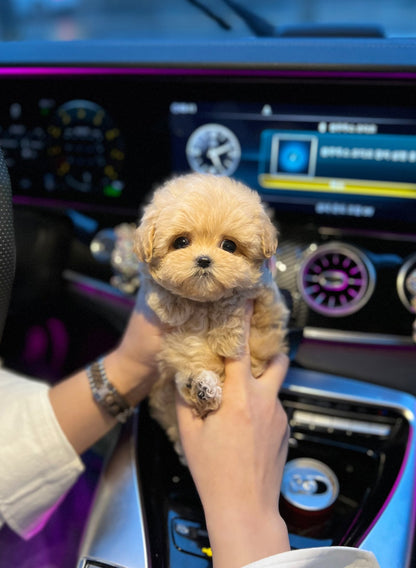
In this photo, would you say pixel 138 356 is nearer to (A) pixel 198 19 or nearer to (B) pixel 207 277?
(B) pixel 207 277

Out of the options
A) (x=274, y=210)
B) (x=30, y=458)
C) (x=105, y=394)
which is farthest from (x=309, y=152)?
(x=30, y=458)

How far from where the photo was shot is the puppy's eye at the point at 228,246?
53 centimetres

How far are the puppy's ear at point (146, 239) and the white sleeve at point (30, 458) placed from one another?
33 centimetres

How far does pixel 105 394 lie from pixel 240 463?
24 cm

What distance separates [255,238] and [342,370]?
46 cm

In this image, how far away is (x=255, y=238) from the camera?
523mm

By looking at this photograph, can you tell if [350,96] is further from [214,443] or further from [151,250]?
[214,443]

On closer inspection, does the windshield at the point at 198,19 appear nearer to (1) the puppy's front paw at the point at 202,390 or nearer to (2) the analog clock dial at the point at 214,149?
(2) the analog clock dial at the point at 214,149

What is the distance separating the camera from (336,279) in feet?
2.95

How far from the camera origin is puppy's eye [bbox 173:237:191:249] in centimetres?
53

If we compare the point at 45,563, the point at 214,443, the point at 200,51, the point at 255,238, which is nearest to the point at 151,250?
the point at 255,238

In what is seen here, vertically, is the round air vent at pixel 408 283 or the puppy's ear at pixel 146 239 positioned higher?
the puppy's ear at pixel 146 239

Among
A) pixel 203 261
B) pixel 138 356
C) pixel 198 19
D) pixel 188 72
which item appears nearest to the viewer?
pixel 203 261

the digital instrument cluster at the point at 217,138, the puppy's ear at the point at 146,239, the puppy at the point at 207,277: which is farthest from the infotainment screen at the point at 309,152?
the puppy's ear at the point at 146,239
